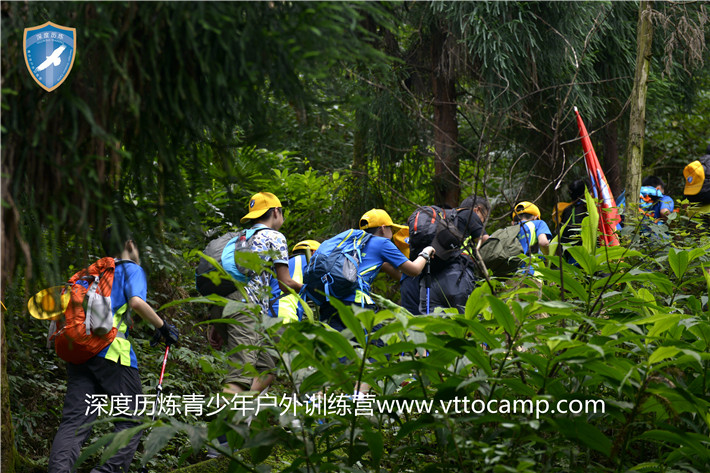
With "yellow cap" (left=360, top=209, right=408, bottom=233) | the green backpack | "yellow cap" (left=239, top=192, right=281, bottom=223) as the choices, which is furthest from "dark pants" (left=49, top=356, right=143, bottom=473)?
the green backpack

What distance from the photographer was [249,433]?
220 cm

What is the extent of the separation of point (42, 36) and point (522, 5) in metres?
6.35

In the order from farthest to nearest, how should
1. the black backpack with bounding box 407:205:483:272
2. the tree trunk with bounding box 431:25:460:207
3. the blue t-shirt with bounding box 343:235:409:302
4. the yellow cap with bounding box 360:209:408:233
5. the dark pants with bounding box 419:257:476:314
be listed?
the tree trunk with bounding box 431:25:460:207 → the dark pants with bounding box 419:257:476:314 → the black backpack with bounding box 407:205:483:272 → the yellow cap with bounding box 360:209:408:233 → the blue t-shirt with bounding box 343:235:409:302

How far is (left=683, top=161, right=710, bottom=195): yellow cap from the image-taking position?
817cm

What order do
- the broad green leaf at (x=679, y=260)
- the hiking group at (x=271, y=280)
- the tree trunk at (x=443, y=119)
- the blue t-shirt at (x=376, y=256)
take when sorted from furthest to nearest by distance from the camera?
the tree trunk at (x=443, y=119)
the blue t-shirt at (x=376, y=256)
the hiking group at (x=271, y=280)
the broad green leaf at (x=679, y=260)

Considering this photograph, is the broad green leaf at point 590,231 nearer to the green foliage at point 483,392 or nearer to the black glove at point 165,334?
the green foliage at point 483,392

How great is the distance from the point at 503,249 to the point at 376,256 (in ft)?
6.29

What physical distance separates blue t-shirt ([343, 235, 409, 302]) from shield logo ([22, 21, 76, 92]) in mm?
3862

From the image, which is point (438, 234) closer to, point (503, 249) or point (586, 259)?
point (503, 249)

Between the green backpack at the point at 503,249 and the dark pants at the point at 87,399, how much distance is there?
392 centimetres

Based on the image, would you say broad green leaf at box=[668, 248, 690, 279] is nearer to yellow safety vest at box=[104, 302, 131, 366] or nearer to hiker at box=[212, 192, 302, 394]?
hiker at box=[212, 192, 302, 394]

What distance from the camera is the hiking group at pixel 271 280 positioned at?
424 centimetres

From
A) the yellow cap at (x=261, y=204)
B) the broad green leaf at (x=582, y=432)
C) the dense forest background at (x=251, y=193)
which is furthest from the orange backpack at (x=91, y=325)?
the broad green leaf at (x=582, y=432)

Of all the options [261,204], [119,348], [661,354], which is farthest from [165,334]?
[661,354]
